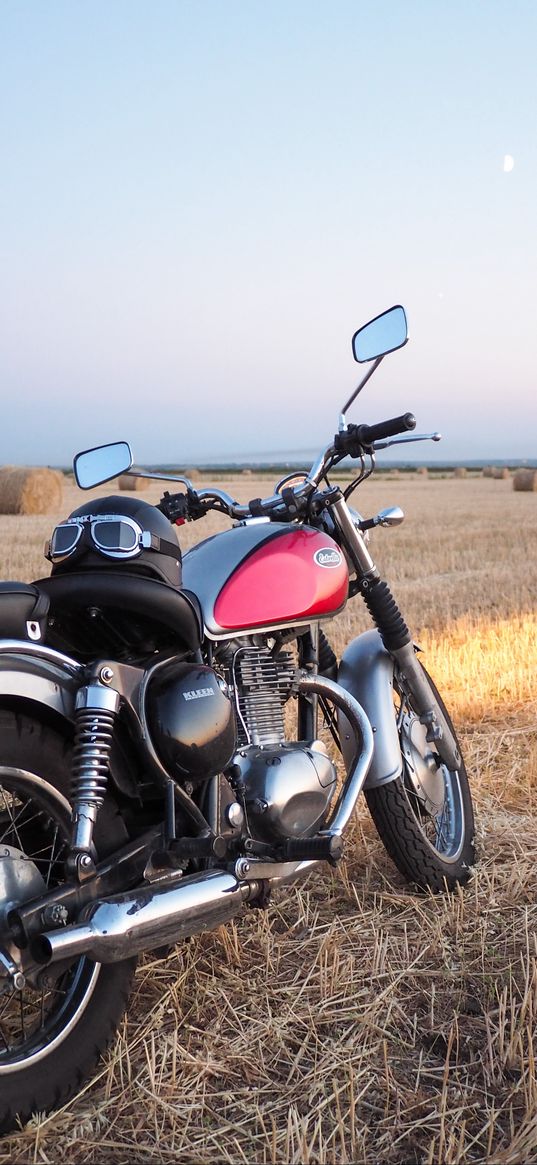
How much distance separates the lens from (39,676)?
2.30m

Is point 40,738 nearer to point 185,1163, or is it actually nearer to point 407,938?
point 185,1163

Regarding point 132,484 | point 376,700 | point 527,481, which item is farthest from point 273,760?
point 527,481

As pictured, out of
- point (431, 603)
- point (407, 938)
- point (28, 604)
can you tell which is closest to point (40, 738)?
point (28, 604)

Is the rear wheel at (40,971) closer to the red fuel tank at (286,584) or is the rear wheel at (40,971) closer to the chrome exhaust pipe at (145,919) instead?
the chrome exhaust pipe at (145,919)

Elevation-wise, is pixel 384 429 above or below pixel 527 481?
above

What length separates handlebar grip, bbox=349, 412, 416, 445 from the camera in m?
2.98

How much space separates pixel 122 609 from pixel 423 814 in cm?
162

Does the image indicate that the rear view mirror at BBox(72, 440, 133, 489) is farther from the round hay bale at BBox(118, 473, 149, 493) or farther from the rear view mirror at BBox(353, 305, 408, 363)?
the round hay bale at BBox(118, 473, 149, 493)

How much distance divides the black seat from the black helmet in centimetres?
3

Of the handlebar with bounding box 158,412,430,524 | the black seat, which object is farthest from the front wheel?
the black seat

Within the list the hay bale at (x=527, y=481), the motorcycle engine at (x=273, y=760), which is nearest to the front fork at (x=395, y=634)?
the motorcycle engine at (x=273, y=760)

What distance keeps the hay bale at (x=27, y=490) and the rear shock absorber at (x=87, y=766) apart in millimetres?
20478

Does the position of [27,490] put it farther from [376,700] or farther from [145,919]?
[145,919]

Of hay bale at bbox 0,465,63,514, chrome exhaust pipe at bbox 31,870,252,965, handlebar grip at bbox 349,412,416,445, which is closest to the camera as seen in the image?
chrome exhaust pipe at bbox 31,870,252,965
